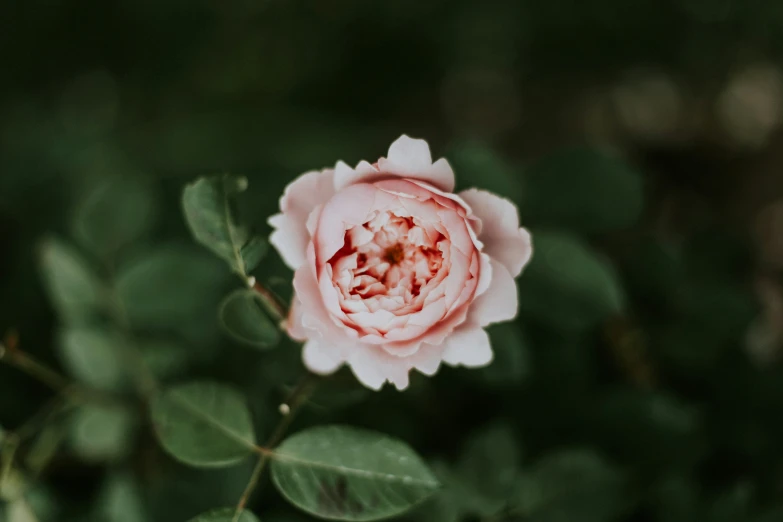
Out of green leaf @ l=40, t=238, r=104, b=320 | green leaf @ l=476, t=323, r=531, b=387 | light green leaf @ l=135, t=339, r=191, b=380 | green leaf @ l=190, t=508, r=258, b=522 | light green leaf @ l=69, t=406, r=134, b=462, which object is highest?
green leaf @ l=476, t=323, r=531, b=387

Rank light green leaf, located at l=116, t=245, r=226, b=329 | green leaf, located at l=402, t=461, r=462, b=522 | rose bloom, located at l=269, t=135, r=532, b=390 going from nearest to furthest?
rose bloom, located at l=269, t=135, r=532, b=390, green leaf, located at l=402, t=461, r=462, b=522, light green leaf, located at l=116, t=245, r=226, b=329

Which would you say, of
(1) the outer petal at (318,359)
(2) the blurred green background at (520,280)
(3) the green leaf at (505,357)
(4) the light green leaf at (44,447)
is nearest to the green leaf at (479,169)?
(2) the blurred green background at (520,280)

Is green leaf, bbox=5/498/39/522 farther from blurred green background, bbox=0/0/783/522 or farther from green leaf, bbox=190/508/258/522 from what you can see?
green leaf, bbox=190/508/258/522

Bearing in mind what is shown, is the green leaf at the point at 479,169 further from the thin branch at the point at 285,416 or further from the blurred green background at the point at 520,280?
the thin branch at the point at 285,416

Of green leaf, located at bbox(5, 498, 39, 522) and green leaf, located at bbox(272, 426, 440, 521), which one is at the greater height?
green leaf, located at bbox(272, 426, 440, 521)

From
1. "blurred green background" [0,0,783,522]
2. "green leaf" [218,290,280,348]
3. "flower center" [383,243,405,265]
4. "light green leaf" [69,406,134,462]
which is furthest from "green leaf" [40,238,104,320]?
"flower center" [383,243,405,265]

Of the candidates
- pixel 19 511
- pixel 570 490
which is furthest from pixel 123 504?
pixel 570 490

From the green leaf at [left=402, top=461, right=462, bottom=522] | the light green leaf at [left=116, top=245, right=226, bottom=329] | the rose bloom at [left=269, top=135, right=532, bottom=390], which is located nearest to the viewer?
the rose bloom at [left=269, top=135, right=532, bottom=390]
